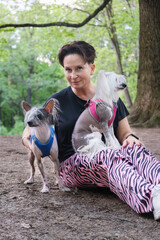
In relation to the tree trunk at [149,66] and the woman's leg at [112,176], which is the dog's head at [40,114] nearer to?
the woman's leg at [112,176]

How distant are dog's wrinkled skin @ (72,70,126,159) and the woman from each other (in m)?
0.10

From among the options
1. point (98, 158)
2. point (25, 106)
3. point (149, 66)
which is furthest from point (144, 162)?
point (149, 66)

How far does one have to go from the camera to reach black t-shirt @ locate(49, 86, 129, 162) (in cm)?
303

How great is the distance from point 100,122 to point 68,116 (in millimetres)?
528

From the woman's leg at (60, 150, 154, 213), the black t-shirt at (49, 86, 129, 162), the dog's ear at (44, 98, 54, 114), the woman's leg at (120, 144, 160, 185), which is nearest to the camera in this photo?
the woman's leg at (60, 150, 154, 213)

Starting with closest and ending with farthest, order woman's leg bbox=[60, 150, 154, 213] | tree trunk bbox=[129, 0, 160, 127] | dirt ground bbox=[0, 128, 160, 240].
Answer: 1. dirt ground bbox=[0, 128, 160, 240]
2. woman's leg bbox=[60, 150, 154, 213]
3. tree trunk bbox=[129, 0, 160, 127]

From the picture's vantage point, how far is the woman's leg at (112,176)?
2.19 m

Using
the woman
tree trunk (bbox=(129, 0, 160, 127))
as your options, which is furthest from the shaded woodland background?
the woman

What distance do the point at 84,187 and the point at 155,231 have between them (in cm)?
123

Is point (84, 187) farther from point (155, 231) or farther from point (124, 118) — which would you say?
point (155, 231)

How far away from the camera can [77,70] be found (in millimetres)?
2850

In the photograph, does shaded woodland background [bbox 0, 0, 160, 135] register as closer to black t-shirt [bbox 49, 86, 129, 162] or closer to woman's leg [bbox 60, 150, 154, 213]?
black t-shirt [bbox 49, 86, 129, 162]

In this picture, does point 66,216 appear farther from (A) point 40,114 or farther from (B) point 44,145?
(A) point 40,114

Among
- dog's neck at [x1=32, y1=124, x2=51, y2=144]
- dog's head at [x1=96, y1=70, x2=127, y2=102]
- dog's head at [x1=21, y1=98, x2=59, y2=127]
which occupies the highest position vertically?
dog's head at [x1=96, y1=70, x2=127, y2=102]
